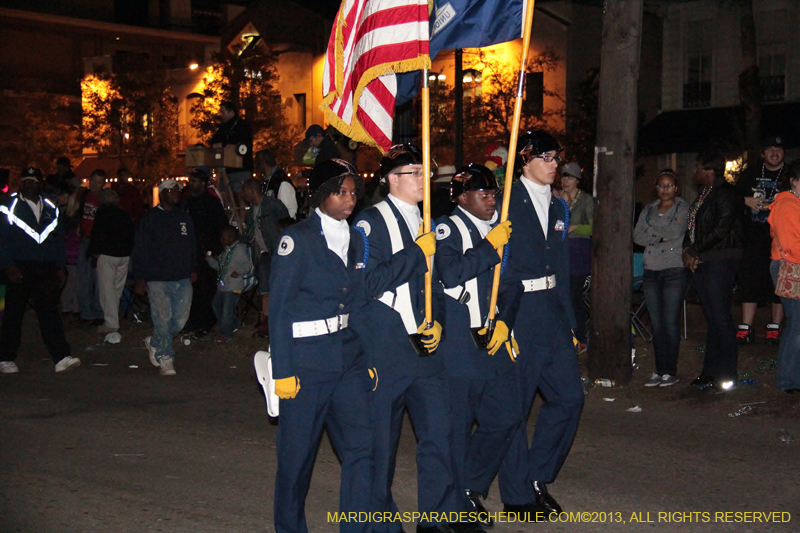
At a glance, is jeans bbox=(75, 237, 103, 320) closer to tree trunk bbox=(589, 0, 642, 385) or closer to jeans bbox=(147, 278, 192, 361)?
jeans bbox=(147, 278, 192, 361)

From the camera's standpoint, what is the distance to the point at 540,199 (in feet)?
20.0

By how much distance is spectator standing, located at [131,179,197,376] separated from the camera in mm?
10766

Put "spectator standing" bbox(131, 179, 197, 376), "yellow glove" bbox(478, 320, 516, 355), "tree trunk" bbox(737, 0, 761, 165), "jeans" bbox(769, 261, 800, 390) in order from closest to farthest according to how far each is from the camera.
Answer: "yellow glove" bbox(478, 320, 516, 355)
"jeans" bbox(769, 261, 800, 390)
"spectator standing" bbox(131, 179, 197, 376)
"tree trunk" bbox(737, 0, 761, 165)

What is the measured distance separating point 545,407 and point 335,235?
1846 mm

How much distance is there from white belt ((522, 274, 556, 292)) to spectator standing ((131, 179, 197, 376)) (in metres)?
5.88

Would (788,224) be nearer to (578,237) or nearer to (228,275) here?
(578,237)

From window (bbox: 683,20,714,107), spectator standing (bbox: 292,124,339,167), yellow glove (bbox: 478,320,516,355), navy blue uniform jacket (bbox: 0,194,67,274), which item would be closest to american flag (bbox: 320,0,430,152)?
yellow glove (bbox: 478,320,516,355)

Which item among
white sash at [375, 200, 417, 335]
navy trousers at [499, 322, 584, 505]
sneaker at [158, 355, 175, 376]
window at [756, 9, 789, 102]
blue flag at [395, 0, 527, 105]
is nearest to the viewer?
white sash at [375, 200, 417, 335]

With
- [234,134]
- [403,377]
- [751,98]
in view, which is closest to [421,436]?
[403,377]

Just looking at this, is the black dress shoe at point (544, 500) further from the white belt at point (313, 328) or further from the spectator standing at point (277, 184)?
the spectator standing at point (277, 184)

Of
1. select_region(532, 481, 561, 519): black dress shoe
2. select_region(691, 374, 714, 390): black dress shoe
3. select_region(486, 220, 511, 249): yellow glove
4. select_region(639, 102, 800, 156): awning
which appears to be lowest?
select_region(532, 481, 561, 519): black dress shoe

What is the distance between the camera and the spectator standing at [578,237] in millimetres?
10805

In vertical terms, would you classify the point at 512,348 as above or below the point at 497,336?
below

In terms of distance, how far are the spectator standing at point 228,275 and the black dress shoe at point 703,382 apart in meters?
6.18
